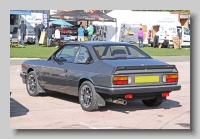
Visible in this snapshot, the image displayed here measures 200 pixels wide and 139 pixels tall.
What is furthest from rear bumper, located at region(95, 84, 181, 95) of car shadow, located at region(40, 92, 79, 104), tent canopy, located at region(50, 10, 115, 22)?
tent canopy, located at region(50, 10, 115, 22)

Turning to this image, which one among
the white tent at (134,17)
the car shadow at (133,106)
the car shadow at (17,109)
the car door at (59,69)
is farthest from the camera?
the white tent at (134,17)

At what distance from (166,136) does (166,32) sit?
29.2 meters

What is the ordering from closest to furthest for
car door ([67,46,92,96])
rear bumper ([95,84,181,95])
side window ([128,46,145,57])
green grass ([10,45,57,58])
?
rear bumper ([95,84,181,95])
car door ([67,46,92,96])
side window ([128,46,145,57])
green grass ([10,45,57,58])

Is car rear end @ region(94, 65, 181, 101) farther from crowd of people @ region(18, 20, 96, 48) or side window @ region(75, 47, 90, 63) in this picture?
crowd of people @ region(18, 20, 96, 48)

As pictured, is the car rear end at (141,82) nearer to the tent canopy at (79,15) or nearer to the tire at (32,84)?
the tire at (32,84)

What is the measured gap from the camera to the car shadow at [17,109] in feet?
26.5

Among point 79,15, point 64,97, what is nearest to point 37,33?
point 79,15

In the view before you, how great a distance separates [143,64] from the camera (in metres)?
8.09

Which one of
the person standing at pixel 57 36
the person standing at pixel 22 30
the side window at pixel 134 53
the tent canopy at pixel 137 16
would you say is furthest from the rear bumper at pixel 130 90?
the tent canopy at pixel 137 16

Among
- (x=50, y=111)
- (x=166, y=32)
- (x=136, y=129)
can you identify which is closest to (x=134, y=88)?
(x=136, y=129)

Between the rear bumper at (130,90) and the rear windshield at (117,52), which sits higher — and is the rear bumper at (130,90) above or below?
below

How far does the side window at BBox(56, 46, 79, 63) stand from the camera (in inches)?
360

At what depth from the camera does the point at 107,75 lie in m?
7.84

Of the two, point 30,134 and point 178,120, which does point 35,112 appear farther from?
point 178,120
